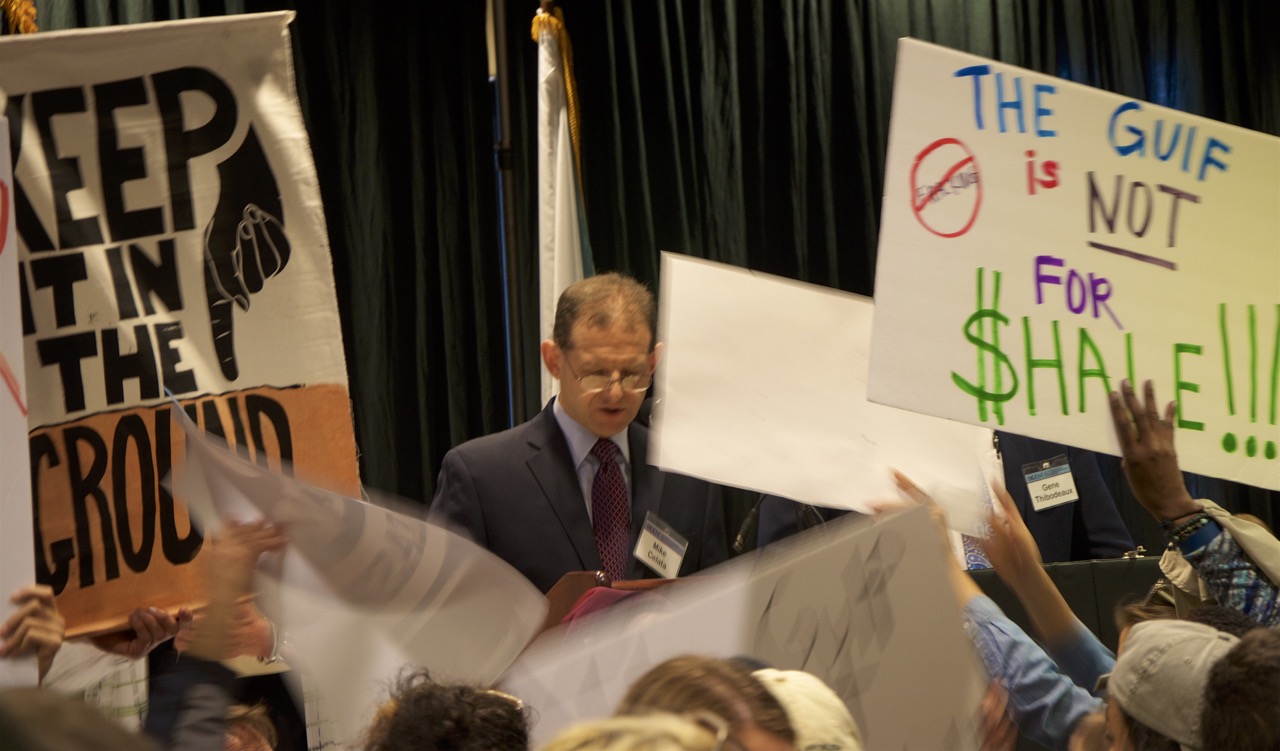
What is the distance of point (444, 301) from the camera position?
15.9 ft

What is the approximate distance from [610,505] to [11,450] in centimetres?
102

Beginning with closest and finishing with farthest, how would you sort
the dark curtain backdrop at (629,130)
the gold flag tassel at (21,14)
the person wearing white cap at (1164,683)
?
the person wearing white cap at (1164,683)
the gold flag tassel at (21,14)
the dark curtain backdrop at (629,130)

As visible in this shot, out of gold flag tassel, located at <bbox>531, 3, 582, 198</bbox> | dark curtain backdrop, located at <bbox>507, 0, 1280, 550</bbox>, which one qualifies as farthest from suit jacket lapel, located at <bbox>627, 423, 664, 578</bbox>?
dark curtain backdrop, located at <bbox>507, 0, 1280, 550</bbox>

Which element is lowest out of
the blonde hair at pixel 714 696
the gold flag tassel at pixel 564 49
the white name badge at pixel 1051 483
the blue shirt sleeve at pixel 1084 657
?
the white name badge at pixel 1051 483

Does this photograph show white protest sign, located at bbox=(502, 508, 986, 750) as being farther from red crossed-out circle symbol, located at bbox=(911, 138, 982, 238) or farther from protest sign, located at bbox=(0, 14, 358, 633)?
protest sign, located at bbox=(0, 14, 358, 633)

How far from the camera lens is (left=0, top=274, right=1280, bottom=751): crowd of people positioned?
4.67ft

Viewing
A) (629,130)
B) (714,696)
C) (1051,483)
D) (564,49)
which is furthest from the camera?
(629,130)

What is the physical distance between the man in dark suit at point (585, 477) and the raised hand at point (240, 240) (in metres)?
0.47

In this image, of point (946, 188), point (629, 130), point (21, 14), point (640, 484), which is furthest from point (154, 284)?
point (629, 130)

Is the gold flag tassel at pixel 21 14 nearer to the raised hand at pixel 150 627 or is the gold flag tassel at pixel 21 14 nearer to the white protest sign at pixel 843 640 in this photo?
the raised hand at pixel 150 627

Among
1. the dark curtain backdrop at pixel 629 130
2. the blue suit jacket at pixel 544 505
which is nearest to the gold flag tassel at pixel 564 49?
the dark curtain backdrop at pixel 629 130

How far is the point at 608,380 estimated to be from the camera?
263cm

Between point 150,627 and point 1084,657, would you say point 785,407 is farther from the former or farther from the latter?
point 150,627

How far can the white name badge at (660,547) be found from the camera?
2.47 m
